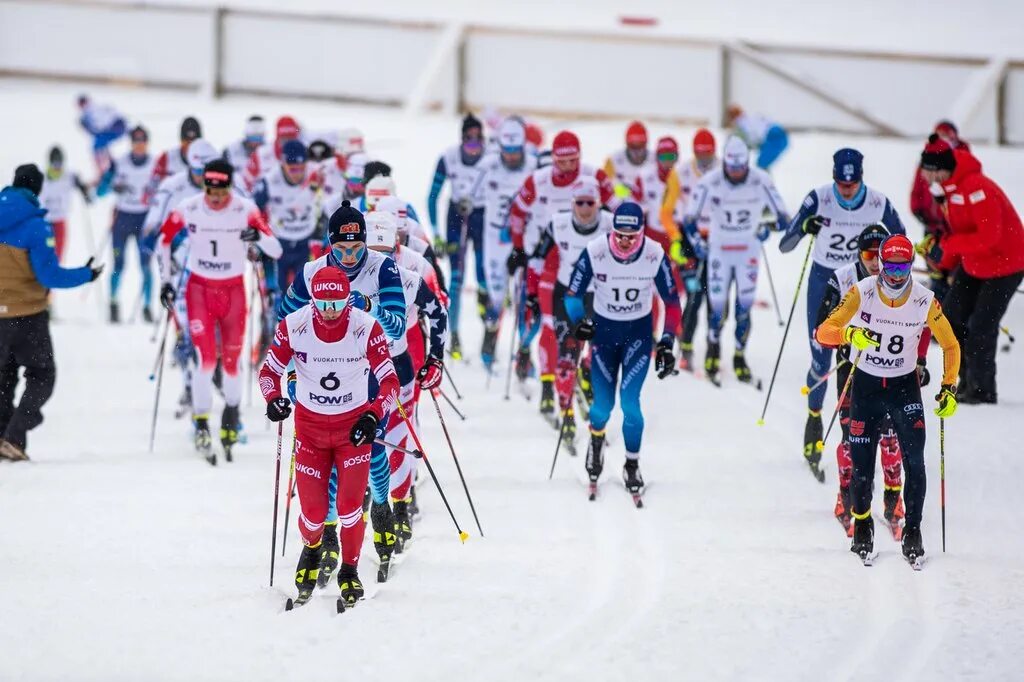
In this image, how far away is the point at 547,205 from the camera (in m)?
12.6

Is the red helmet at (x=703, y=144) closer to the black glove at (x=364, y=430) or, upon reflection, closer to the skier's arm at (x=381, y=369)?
the skier's arm at (x=381, y=369)

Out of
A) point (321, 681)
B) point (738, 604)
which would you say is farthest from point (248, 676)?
point (738, 604)

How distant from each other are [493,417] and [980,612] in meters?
5.24

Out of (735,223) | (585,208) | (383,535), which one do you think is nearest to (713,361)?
(735,223)

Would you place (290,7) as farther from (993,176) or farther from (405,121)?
(993,176)

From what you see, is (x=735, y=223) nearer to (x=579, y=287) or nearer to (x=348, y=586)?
(x=579, y=287)

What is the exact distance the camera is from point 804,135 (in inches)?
841

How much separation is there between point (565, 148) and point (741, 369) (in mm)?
2706

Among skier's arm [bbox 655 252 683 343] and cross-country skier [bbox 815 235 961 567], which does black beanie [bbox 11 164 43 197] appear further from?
cross-country skier [bbox 815 235 961 567]

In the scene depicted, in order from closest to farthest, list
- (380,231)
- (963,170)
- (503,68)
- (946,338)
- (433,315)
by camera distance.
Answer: (946,338)
(433,315)
(380,231)
(963,170)
(503,68)

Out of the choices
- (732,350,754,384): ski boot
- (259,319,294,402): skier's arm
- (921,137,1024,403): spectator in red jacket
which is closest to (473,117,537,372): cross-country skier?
(732,350,754,384): ski boot

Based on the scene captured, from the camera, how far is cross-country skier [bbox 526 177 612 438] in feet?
37.2

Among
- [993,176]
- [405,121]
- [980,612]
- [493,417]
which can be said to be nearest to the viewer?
[980,612]

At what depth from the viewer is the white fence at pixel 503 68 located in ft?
69.5
